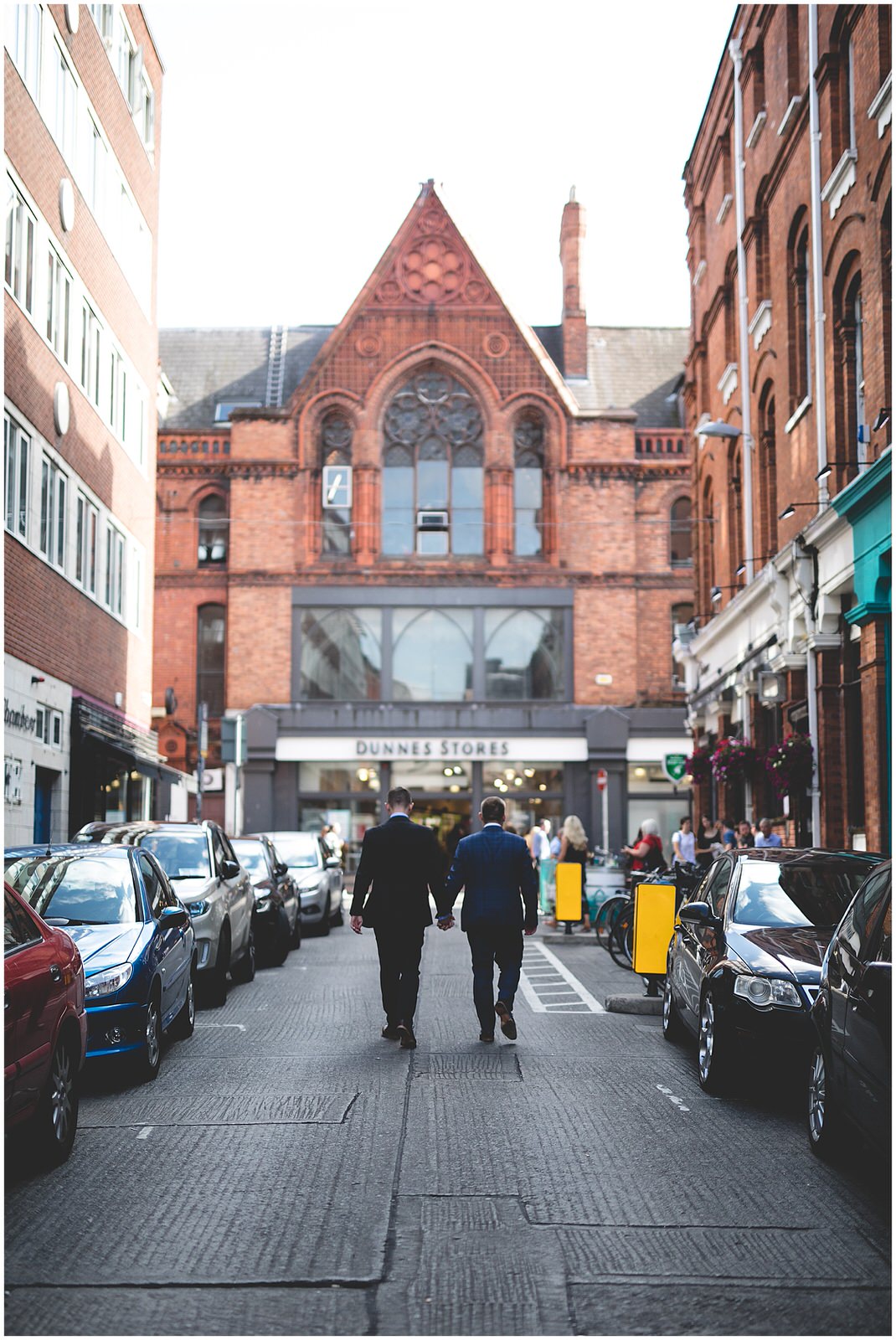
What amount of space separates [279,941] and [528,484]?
88.9 feet

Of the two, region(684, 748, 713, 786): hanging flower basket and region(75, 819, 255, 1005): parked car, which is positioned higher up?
region(684, 748, 713, 786): hanging flower basket

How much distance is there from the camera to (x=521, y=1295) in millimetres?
5430

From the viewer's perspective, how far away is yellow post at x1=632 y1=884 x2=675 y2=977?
45.4ft

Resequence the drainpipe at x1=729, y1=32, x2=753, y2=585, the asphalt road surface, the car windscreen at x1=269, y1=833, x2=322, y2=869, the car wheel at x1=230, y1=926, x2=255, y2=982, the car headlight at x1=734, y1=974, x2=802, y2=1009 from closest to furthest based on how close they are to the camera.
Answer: the asphalt road surface < the car headlight at x1=734, y1=974, x2=802, y2=1009 < the car wheel at x1=230, y1=926, x2=255, y2=982 < the car windscreen at x1=269, y1=833, x2=322, y2=869 < the drainpipe at x1=729, y1=32, x2=753, y2=585

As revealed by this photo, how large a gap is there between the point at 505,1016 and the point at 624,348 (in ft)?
134

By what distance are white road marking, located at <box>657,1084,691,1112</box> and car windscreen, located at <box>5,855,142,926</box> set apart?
373cm

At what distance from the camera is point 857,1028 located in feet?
22.7

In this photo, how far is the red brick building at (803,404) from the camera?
17531 mm

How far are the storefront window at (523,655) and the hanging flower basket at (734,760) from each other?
18.2m

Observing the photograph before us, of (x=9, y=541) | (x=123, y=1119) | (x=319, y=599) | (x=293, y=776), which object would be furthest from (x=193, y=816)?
(x=123, y=1119)

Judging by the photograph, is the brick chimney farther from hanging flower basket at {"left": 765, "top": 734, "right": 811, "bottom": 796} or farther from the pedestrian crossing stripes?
the pedestrian crossing stripes

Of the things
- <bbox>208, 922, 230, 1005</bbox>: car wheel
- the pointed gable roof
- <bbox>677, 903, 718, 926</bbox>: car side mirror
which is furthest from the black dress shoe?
the pointed gable roof

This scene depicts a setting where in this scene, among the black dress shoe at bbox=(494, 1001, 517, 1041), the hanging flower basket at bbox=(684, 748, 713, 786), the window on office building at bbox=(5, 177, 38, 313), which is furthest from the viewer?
the hanging flower basket at bbox=(684, 748, 713, 786)

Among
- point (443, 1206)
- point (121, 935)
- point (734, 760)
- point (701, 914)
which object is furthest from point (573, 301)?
point (443, 1206)
